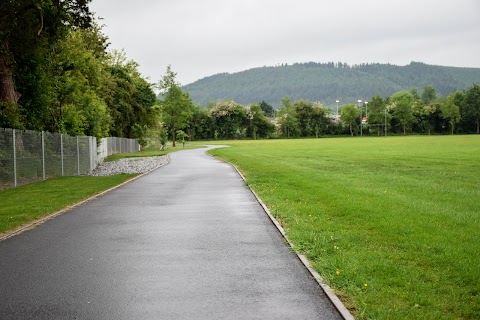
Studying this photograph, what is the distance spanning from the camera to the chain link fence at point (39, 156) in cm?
1661

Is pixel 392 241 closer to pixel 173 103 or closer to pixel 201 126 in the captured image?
pixel 173 103

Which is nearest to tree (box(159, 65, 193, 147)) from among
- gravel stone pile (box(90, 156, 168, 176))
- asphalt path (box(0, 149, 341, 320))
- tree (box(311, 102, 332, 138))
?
gravel stone pile (box(90, 156, 168, 176))

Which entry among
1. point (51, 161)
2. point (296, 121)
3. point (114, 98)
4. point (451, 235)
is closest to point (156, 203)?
point (451, 235)

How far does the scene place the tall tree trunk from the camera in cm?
2141

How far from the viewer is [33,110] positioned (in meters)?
24.0

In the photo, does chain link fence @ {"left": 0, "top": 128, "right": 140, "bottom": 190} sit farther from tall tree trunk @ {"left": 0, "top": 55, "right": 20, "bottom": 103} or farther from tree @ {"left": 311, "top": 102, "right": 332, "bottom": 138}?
tree @ {"left": 311, "top": 102, "right": 332, "bottom": 138}

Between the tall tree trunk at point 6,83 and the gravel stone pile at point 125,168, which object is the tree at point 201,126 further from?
the tall tree trunk at point 6,83

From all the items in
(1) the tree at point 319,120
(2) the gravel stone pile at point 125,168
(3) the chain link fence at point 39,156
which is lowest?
(2) the gravel stone pile at point 125,168

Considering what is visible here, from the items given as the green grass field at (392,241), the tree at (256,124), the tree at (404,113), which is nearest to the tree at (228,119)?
the tree at (256,124)

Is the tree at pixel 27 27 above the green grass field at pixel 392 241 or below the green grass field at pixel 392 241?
above

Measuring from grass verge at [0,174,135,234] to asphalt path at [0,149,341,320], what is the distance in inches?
25.7

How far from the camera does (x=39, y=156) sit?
19781 mm

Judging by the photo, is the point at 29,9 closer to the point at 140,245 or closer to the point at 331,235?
the point at 140,245

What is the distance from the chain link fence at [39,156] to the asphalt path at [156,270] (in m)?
6.70
